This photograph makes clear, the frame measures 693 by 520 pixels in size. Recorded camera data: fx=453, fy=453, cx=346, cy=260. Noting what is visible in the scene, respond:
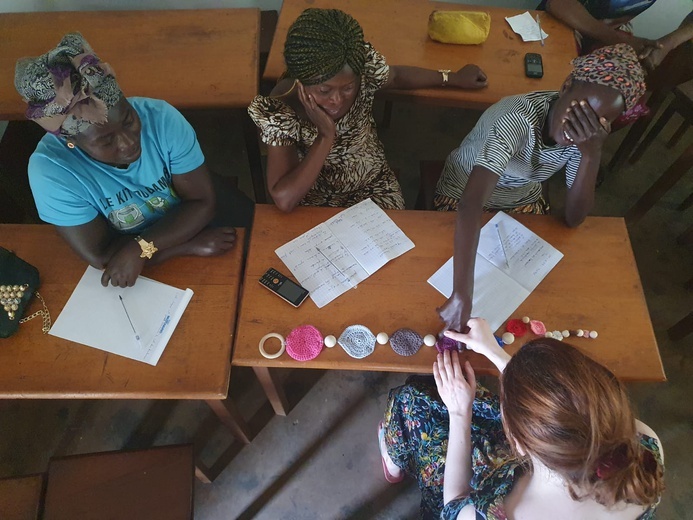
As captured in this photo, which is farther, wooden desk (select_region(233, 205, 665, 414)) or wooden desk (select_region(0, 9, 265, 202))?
wooden desk (select_region(0, 9, 265, 202))

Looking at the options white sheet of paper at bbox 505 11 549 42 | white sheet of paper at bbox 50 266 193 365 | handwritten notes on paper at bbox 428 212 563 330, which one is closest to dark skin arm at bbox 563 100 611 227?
handwritten notes on paper at bbox 428 212 563 330

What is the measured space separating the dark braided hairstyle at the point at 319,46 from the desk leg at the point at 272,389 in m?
0.95

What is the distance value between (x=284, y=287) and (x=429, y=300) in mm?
450

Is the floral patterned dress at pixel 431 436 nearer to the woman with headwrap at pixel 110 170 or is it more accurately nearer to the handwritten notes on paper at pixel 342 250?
the handwritten notes on paper at pixel 342 250

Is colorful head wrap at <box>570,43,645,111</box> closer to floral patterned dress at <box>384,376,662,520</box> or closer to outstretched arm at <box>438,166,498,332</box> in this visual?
outstretched arm at <box>438,166,498,332</box>

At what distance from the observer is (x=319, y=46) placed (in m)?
1.31

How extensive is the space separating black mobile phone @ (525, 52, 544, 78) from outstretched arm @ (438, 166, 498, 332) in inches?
30.1

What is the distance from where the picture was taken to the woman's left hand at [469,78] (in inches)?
75.1

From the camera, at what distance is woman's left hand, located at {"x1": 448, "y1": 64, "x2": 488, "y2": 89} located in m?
1.91

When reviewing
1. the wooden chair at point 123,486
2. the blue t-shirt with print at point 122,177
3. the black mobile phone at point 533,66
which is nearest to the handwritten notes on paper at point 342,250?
the blue t-shirt with print at point 122,177

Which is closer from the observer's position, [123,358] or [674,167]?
[123,358]

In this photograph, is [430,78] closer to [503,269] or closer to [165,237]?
[503,269]

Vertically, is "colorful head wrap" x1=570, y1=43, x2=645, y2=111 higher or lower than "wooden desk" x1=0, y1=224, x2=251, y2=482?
higher

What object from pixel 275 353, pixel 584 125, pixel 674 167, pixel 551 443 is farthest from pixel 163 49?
pixel 674 167
